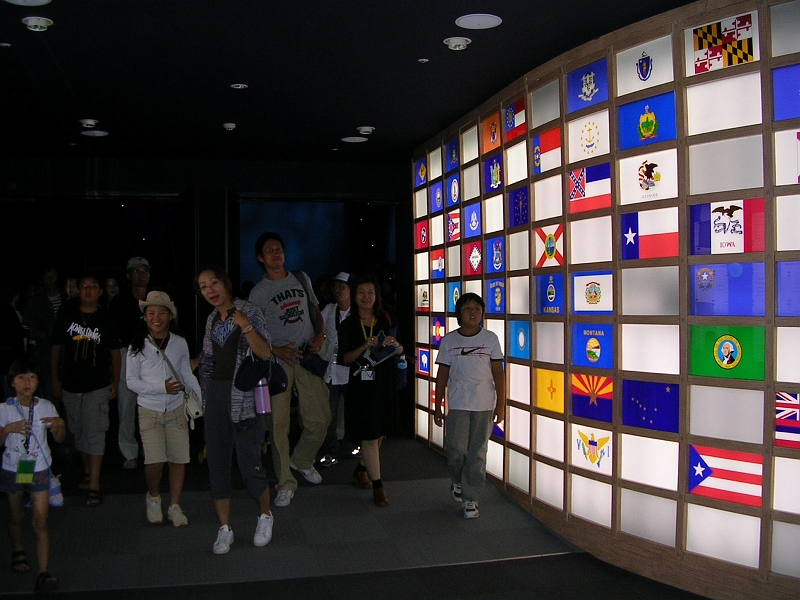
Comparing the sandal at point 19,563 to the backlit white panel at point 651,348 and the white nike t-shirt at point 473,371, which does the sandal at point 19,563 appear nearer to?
the white nike t-shirt at point 473,371

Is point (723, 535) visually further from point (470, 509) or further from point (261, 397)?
point (261, 397)

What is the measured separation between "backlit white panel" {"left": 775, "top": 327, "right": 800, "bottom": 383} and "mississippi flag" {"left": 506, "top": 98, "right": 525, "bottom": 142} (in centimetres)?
215

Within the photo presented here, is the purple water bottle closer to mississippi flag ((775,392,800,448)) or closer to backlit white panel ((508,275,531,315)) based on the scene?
backlit white panel ((508,275,531,315))

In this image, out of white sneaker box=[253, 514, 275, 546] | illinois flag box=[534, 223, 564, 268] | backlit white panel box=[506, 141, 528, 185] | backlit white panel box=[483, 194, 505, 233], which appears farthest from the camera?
backlit white panel box=[483, 194, 505, 233]

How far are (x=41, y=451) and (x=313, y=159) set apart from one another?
4788 millimetres

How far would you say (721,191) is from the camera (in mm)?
3438

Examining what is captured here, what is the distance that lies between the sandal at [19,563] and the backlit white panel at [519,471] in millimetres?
2843

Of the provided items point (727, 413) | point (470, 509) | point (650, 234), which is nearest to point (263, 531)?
point (470, 509)

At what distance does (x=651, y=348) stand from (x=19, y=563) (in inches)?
128

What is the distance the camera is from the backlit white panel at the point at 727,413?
3320 millimetres

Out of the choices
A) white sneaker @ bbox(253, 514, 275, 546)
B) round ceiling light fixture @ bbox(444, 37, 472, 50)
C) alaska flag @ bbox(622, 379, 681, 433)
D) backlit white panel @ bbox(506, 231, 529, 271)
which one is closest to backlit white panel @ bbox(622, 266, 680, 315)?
alaska flag @ bbox(622, 379, 681, 433)

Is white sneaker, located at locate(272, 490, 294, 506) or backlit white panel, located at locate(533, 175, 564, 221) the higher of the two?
backlit white panel, located at locate(533, 175, 564, 221)

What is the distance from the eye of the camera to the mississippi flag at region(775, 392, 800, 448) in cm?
320

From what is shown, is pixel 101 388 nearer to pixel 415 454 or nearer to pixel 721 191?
pixel 415 454
